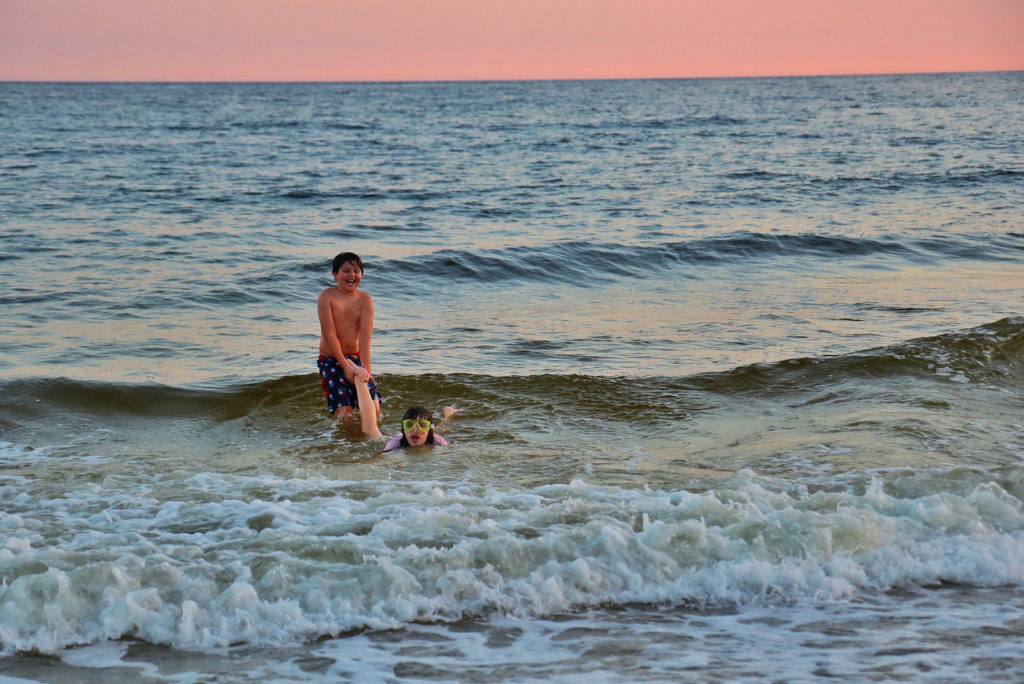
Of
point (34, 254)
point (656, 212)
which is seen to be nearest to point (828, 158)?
point (656, 212)

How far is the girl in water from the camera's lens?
7.52 meters

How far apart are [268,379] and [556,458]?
362 centimetres

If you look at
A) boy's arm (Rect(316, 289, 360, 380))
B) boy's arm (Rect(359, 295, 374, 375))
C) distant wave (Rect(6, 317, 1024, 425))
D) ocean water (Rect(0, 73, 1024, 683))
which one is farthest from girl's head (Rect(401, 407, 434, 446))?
distant wave (Rect(6, 317, 1024, 425))

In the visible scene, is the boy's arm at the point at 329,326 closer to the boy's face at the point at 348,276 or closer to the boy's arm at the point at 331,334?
the boy's arm at the point at 331,334

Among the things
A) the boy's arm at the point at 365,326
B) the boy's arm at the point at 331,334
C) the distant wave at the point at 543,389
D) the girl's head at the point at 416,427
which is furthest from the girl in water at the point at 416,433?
the distant wave at the point at 543,389

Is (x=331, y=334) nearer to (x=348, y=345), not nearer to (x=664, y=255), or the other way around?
(x=348, y=345)

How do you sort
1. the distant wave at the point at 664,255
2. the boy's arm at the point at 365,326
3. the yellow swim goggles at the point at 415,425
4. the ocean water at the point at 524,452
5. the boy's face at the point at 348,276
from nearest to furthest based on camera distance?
the ocean water at the point at 524,452 → the yellow swim goggles at the point at 415,425 → the boy's face at the point at 348,276 → the boy's arm at the point at 365,326 → the distant wave at the point at 664,255

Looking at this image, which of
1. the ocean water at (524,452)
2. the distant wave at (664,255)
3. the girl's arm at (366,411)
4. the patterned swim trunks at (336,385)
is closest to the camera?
the ocean water at (524,452)

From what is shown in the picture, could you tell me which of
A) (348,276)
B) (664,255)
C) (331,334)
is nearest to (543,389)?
(331,334)

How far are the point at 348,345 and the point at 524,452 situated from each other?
2.00 meters

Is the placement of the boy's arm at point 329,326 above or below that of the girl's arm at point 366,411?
above

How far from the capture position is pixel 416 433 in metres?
7.55

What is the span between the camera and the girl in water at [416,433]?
7.52 metres

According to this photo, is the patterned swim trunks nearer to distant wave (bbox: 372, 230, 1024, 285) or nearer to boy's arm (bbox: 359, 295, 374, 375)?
boy's arm (bbox: 359, 295, 374, 375)
